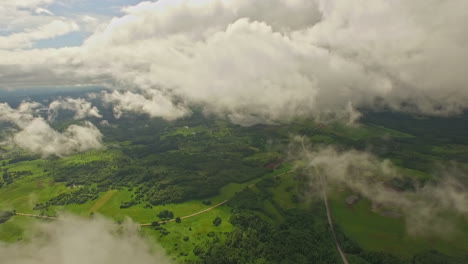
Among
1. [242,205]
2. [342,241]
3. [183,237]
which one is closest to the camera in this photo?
[342,241]

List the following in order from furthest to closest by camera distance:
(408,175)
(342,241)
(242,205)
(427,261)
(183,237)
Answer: (408,175) → (242,205) → (183,237) → (342,241) → (427,261)

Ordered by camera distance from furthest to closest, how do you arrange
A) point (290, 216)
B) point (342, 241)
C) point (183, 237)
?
point (290, 216) < point (183, 237) < point (342, 241)

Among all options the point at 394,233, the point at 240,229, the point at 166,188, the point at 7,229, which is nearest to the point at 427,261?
the point at 394,233

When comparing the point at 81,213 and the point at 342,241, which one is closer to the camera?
the point at 342,241

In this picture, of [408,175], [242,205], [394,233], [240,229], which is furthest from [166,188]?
[408,175]

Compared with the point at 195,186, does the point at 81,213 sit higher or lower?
lower

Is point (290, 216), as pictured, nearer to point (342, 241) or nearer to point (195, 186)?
point (342, 241)

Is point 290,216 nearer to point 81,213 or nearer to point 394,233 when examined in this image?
point 394,233

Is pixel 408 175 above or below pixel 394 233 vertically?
above

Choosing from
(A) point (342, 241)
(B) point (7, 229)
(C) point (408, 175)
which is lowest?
(B) point (7, 229)
